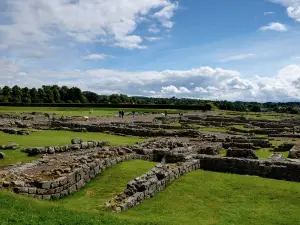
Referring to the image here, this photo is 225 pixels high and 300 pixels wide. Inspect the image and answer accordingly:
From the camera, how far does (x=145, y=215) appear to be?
1398cm

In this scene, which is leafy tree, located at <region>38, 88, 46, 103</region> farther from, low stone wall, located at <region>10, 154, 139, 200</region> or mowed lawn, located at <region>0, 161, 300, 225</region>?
mowed lawn, located at <region>0, 161, 300, 225</region>

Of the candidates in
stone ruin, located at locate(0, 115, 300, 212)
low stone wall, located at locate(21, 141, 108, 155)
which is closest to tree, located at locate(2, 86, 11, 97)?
low stone wall, located at locate(21, 141, 108, 155)

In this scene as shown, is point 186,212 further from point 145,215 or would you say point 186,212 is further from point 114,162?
point 114,162

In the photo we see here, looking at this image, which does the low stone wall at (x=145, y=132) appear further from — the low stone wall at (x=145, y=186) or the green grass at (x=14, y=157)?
the low stone wall at (x=145, y=186)

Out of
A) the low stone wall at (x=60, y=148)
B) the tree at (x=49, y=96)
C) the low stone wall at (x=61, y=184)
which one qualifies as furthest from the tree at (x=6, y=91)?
the low stone wall at (x=61, y=184)

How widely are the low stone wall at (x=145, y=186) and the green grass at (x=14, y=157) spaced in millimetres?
8994

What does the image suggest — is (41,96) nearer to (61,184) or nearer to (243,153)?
(243,153)

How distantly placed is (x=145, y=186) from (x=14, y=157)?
11157 millimetres

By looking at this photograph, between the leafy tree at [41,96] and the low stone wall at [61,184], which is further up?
the leafy tree at [41,96]

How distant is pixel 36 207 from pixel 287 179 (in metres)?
13.7

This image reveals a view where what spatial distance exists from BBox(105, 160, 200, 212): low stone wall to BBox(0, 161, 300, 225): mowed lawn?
1.00ft

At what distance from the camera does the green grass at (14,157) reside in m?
21.2

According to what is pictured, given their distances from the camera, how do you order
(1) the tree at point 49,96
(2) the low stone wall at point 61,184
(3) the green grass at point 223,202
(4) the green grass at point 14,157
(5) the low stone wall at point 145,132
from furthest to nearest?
(1) the tree at point 49,96 < (5) the low stone wall at point 145,132 < (4) the green grass at point 14,157 < (2) the low stone wall at point 61,184 < (3) the green grass at point 223,202

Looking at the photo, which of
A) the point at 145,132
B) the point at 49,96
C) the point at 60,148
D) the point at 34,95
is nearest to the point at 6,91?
the point at 34,95
